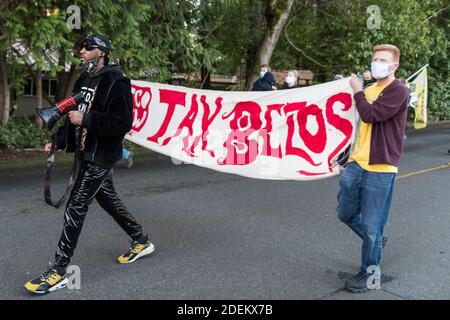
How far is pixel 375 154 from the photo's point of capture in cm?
376

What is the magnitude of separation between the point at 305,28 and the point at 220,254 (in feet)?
50.2

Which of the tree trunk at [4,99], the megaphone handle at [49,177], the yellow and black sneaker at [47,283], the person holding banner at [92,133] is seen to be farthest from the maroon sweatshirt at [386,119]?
the tree trunk at [4,99]

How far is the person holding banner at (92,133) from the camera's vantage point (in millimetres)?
3789

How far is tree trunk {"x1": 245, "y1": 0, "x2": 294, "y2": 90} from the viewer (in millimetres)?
14750

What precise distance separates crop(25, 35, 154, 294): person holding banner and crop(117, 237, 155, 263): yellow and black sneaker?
644 mm

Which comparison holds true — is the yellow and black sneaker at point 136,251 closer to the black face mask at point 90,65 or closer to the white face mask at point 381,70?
the black face mask at point 90,65

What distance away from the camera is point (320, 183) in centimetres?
813

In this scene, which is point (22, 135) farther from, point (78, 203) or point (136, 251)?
point (78, 203)

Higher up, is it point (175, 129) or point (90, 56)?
point (90, 56)

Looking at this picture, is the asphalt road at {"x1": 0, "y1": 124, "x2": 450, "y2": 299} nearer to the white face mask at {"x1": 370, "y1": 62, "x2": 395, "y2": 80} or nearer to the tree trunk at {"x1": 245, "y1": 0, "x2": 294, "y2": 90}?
the white face mask at {"x1": 370, "y1": 62, "x2": 395, "y2": 80}

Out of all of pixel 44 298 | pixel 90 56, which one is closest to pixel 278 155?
pixel 90 56

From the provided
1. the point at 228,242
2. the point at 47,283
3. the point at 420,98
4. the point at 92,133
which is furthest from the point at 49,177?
the point at 420,98

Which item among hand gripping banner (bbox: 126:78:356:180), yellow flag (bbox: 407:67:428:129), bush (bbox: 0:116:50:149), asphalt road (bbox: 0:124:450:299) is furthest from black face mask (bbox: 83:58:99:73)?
bush (bbox: 0:116:50:149)

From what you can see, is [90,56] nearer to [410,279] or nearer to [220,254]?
[220,254]
